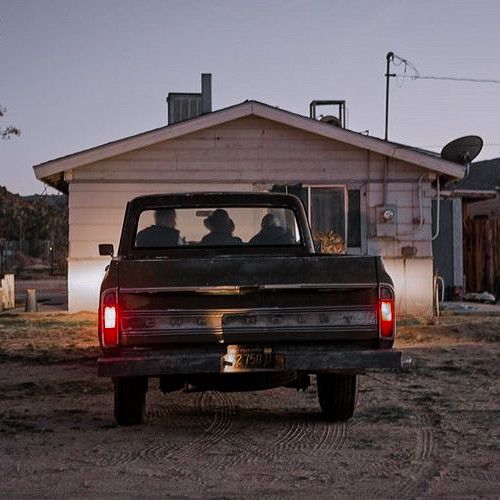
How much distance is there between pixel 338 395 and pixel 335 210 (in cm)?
944

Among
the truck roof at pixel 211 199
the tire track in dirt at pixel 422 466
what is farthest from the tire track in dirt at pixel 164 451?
the truck roof at pixel 211 199

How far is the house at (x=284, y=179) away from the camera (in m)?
16.2

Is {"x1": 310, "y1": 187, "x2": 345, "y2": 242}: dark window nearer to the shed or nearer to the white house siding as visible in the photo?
the shed

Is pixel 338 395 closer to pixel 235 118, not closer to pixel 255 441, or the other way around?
pixel 255 441

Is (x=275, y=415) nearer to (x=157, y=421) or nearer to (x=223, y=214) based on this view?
(x=157, y=421)

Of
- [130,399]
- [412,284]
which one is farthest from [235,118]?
[130,399]

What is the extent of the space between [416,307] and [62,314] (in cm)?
646

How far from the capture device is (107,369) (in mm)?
6352

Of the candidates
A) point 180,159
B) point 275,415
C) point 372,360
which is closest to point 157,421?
point 275,415

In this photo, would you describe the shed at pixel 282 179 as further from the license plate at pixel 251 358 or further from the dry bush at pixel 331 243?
the license plate at pixel 251 358

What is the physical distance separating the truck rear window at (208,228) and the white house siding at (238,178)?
725 centimetres

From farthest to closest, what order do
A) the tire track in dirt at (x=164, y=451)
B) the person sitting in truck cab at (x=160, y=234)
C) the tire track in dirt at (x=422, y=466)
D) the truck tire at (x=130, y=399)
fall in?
the person sitting in truck cab at (x=160, y=234) < the truck tire at (x=130, y=399) < the tire track in dirt at (x=164, y=451) < the tire track in dirt at (x=422, y=466)

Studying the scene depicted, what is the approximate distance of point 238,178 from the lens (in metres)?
16.4

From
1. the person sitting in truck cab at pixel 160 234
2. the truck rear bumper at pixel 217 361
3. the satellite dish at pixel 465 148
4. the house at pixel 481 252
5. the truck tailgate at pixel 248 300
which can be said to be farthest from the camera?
the house at pixel 481 252
